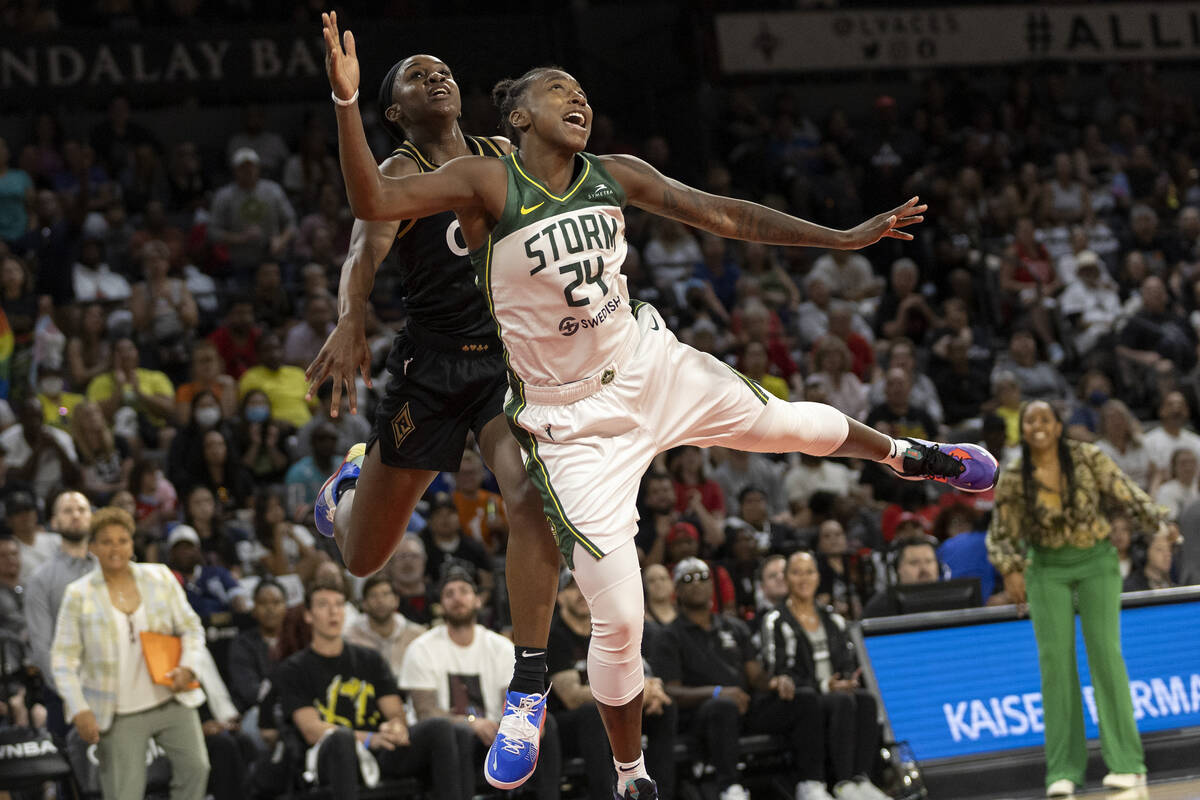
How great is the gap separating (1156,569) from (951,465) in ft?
20.3

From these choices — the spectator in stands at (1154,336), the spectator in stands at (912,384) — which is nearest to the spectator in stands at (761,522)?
the spectator in stands at (912,384)

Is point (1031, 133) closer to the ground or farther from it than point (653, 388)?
farther from it

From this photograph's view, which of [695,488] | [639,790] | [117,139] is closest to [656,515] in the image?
[695,488]

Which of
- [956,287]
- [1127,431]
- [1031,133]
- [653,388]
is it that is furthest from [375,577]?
[1031,133]

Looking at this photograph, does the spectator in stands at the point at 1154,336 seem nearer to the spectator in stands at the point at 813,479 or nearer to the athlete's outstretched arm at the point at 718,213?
the spectator in stands at the point at 813,479

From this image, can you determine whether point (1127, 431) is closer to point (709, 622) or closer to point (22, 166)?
point (709, 622)

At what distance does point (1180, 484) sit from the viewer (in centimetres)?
1227

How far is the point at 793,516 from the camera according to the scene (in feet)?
39.2

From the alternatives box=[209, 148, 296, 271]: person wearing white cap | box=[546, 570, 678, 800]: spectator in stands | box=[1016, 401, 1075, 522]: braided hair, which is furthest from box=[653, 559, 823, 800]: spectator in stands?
box=[209, 148, 296, 271]: person wearing white cap

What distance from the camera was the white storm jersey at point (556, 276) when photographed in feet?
15.0

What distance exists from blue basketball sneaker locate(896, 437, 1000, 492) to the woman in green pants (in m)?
3.52

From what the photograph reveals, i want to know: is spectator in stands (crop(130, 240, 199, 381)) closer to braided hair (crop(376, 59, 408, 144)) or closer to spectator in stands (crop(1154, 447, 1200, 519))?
braided hair (crop(376, 59, 408, 144))

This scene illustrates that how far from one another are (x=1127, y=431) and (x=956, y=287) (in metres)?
3.19

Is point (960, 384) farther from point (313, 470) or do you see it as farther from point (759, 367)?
point (313, 470)
